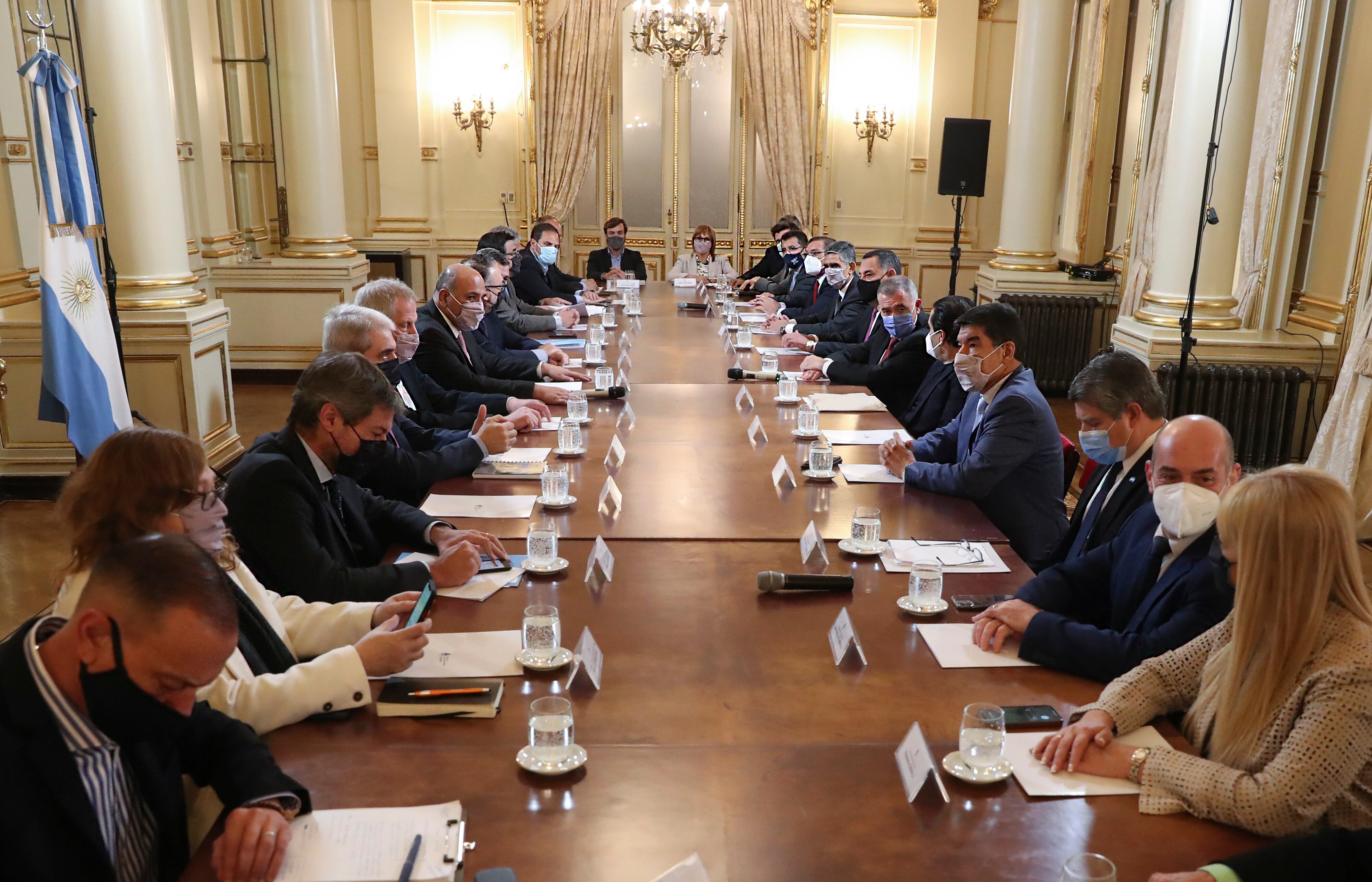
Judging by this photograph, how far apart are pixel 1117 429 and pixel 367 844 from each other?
7.15ft

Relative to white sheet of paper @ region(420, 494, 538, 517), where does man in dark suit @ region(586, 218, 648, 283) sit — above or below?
above

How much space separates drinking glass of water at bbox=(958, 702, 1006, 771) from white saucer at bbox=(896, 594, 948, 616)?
2.10ft

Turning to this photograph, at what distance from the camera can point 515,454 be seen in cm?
392

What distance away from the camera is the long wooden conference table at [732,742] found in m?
1.64

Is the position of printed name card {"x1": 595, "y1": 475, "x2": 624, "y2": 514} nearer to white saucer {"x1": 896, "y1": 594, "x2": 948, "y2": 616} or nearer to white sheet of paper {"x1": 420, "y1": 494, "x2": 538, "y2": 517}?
white sheet of paper {"x1": 420, "y1": 494, "x2": 538, "y2": 517}

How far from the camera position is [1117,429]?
2926 millimetres

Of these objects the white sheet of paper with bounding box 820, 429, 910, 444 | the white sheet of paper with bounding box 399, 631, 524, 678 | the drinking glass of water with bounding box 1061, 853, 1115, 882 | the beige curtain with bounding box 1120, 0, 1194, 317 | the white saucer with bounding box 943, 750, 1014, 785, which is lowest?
the white sheet of paper with bounding box 820, 429, 910, 444

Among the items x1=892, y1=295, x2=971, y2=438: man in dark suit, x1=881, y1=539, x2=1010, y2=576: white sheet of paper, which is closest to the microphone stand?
x1=892, y1=295, x2=971, y2=438: man in dark suit

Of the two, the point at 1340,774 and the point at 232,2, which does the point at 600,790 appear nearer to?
the point at 1340,774

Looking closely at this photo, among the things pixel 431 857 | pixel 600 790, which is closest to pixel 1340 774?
pixel 600 790

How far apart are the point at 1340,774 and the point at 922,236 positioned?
374 inches

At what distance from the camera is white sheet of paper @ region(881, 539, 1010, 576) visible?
281 cm

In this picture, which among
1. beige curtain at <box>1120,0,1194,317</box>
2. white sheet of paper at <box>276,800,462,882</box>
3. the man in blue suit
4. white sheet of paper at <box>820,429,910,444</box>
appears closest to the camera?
white sheet of paper at <box>276,800,462,882</box>

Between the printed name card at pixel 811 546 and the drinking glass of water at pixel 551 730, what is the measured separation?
1059 millimetres
